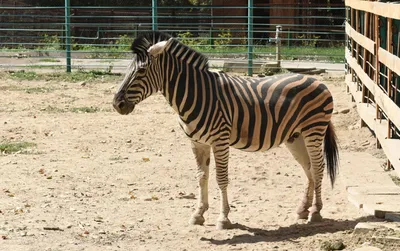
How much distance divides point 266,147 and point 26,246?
7.51 feet

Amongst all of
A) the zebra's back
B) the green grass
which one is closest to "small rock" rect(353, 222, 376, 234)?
the zebra's back

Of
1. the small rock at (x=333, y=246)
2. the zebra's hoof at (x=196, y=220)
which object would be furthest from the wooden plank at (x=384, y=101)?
the zebra's hoof at (x=196, y=220)

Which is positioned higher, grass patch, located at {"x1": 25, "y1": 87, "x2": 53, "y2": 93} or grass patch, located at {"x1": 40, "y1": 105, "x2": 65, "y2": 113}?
grass patch, located at {"x1": 25, "y1": 87, "x2": 53, "y2": 93}

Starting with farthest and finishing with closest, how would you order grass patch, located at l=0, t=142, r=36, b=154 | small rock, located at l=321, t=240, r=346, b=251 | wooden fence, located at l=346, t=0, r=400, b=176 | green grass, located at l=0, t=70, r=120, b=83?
1. green grass, located at l=0, t=70, r=120, b=83
2. grass patch, located at l=0, t=142, r=36, b=154
3. wooden fence, located at l=346, t=0, r=400, b=176
4. small rock, located at l=321, t=240, r=346, b=251

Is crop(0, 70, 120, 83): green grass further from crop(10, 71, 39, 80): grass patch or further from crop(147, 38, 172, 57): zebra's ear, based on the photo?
crop(147, 38, 172, 57): zebra's ear

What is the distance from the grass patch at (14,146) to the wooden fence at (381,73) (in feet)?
14.6

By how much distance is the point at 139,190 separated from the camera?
855cm

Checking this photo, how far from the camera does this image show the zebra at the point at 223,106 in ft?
23.0

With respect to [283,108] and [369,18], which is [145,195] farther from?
[369,18]

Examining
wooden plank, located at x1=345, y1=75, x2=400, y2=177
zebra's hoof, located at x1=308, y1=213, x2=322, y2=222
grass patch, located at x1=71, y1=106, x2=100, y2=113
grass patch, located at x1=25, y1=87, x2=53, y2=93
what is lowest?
zebra's hoof, located at x1=308, y1=213, x2=322, y2=222

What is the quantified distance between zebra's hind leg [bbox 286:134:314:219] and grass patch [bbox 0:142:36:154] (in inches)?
169

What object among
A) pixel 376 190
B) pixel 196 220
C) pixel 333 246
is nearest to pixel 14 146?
pixel 196 220

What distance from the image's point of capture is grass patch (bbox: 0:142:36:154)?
1052 centimetres

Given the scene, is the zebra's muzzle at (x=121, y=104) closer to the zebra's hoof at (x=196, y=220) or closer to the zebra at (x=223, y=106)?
the zebra at (x=223, y=106)
